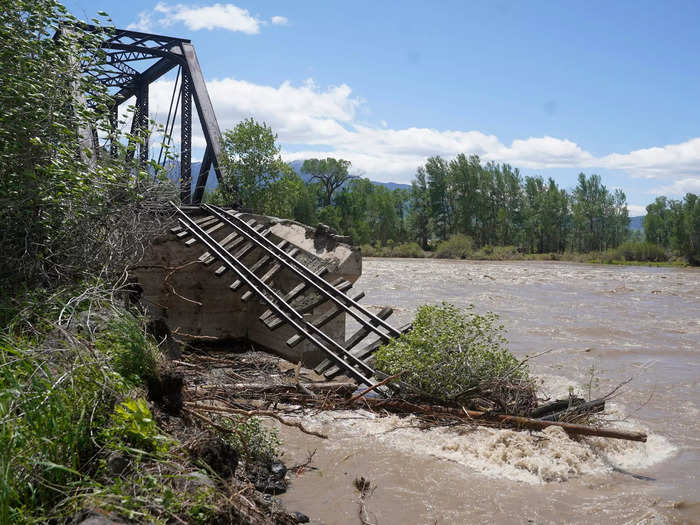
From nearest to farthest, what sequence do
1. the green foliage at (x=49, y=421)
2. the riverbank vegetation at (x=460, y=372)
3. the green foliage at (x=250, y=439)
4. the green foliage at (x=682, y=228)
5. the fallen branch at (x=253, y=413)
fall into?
the green foliage at (x=49, y=421), the green foliage at (x=250, y=439), the fallen branch at (x=253, y=413), the riverbank vegetation at (x=460, y=372), the green foliage at (x=682, y=228)

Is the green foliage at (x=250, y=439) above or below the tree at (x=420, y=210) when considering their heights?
below

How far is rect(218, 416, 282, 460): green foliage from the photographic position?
4.77m

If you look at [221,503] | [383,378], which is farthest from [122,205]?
[221,503]

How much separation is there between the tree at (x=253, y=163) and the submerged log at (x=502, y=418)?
46.0 ft

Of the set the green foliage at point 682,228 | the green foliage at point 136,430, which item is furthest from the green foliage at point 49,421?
the green foliage at point 682,228

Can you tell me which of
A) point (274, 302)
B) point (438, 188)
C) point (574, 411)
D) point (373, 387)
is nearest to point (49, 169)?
point (274, 302)

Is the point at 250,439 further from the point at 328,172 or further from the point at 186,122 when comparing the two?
the point at 328,172

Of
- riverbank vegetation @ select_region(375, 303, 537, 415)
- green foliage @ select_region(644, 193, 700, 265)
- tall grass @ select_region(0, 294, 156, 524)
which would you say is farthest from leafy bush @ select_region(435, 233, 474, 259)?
tall grass @ select_region(0, 294, 156, 524)

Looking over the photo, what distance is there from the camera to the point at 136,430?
3.32 m

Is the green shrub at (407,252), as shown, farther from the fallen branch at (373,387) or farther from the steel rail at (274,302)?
the fallen branch at (373,387)

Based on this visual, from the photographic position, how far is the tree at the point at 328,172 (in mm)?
72500

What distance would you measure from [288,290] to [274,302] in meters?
1.17

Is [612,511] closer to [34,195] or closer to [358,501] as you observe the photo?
[358,501]

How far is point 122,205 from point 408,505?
16.4 ft
